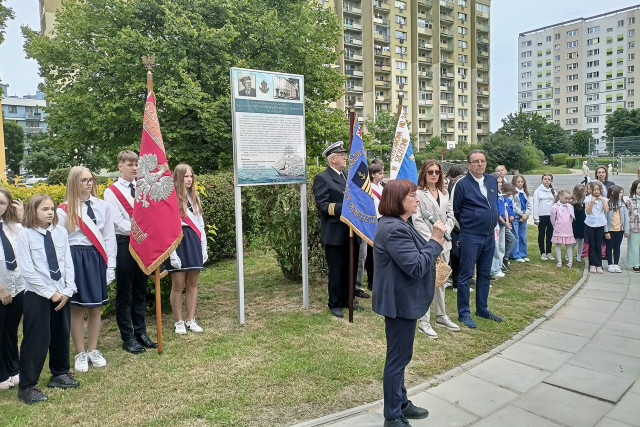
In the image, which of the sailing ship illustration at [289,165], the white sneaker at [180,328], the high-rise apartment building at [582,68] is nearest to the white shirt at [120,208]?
the white sneaker at [180,328]

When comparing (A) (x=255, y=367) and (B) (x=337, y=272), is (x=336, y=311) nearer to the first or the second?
(B) (x=337, y=272)

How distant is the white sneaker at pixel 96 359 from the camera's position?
4621 mm

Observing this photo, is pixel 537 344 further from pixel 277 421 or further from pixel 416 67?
pixel 416 67

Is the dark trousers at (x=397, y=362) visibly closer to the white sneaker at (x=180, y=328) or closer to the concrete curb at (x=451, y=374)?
the concrete curb at (x=451, y=374)

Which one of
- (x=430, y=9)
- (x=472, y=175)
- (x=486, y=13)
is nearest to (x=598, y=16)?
(x=486, y=13)

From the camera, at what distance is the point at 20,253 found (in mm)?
3822

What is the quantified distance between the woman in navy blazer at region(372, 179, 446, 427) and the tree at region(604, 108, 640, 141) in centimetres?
7960

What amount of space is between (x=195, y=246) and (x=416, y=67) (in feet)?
232

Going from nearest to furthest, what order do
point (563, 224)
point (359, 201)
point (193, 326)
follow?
1. point (193, 326)
2. point (359, 201)
3. point (563, 224)

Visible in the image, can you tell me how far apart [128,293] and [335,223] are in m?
2.70

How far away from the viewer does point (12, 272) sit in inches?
162

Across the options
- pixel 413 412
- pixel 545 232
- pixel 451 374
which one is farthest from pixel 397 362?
pixel 545 232

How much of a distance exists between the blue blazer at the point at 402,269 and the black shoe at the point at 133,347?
9.70 feet

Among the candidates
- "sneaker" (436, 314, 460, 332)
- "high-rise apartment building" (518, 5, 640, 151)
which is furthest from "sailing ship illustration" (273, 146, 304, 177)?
"high-rise apartment building" (518, 5, 640, 151)
